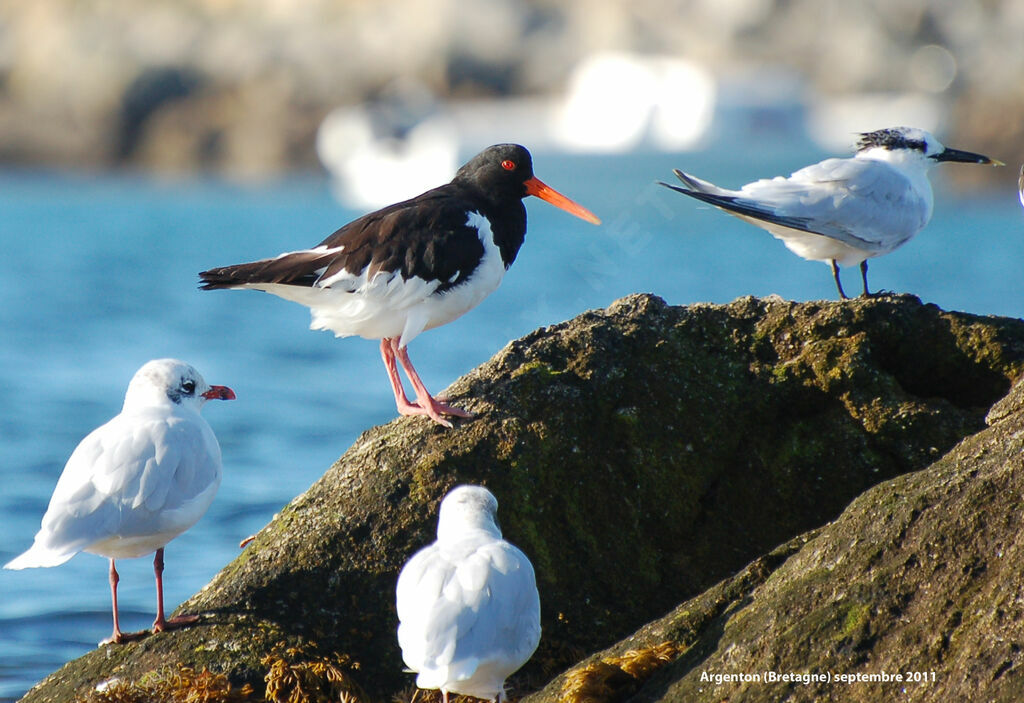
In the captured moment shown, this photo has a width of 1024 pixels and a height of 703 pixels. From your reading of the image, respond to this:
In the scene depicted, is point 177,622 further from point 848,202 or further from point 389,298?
point 848,202

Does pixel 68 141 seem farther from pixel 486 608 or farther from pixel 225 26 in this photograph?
pixel 486 608

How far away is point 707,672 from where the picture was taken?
3.90 metres

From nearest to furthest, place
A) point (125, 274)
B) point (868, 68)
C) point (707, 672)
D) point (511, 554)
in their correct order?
point (707, 672), point (511, 554), point (125, 274), point (868, 68)

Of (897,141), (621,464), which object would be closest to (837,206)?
(897,141)

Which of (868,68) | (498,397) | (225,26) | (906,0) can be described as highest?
(225,26)

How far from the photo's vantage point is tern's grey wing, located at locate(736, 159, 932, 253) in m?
6.67

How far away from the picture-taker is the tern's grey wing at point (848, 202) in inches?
263

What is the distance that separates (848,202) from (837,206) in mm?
88

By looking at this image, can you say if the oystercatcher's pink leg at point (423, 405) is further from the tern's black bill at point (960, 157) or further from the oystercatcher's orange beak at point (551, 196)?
the tern's black bill at point (960, 157)

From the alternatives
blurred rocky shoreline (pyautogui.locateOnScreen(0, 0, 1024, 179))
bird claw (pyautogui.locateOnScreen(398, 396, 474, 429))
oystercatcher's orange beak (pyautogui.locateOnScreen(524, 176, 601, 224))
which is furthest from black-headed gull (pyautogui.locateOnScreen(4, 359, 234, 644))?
blurred rocky shoreline (pyautogui.locateOnScreen(0, 0, 1024, 179))

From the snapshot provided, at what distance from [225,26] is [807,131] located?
3007 centimetres

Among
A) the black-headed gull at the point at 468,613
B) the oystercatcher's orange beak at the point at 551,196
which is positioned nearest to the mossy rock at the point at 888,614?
the black-headed gull at the point at 468,613

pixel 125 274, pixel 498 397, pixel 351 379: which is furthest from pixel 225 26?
pixel 498 397

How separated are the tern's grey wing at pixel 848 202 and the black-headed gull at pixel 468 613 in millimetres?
3073
